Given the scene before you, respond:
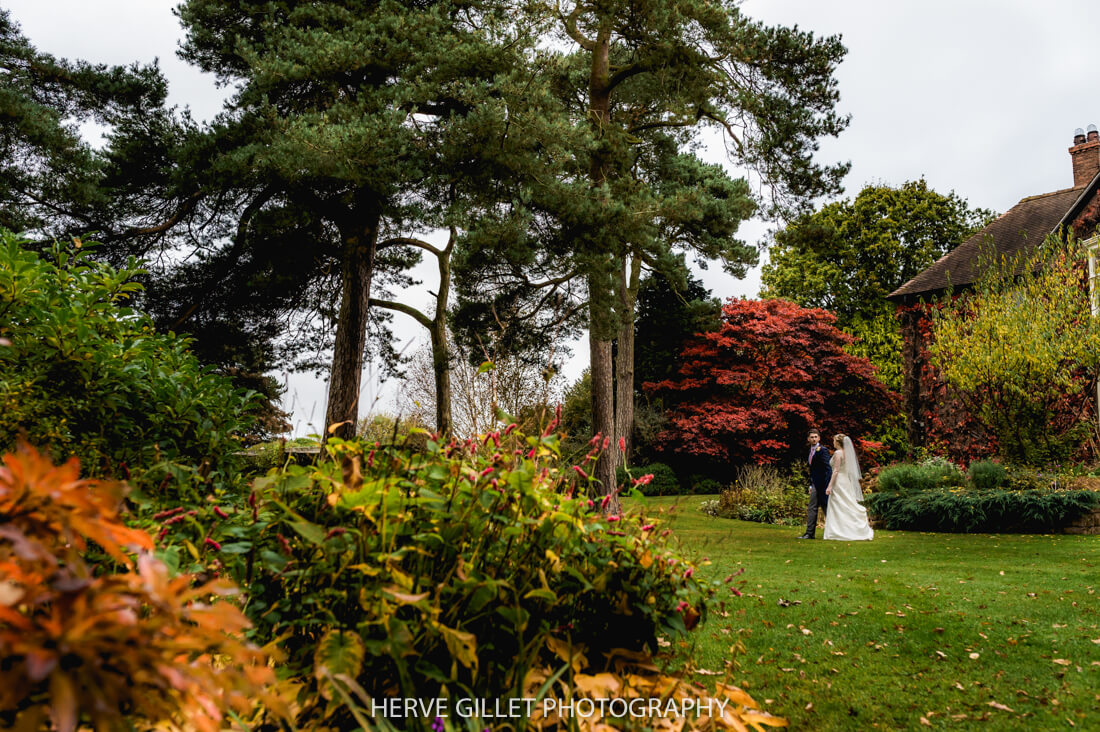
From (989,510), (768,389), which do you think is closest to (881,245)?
(768,389)

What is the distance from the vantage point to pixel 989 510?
36.2 ft

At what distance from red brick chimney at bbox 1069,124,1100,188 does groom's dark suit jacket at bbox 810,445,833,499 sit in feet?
52.3

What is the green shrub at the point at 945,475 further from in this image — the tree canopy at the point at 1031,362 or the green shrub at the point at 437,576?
the green shrub at the point at 437,576

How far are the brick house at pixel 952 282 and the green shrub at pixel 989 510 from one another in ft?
24.3

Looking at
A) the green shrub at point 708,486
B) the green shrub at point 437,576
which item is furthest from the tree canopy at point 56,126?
the green shrub at point 708,486

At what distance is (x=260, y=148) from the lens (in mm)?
9133

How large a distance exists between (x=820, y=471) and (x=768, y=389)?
898 cm

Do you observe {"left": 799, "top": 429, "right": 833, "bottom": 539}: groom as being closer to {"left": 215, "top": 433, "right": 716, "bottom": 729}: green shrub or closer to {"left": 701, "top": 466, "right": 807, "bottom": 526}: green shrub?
{"left": 701, "top": 466, "right": 807, "bottom": 526}: green shrub

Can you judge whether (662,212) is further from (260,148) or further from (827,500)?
(260,148)

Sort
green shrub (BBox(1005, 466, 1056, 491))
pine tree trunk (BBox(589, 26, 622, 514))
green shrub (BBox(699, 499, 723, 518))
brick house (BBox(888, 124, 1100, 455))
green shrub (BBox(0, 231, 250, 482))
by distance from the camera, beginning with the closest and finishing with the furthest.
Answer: green shrub (BBox(0, 231, 250, 482))
pine tree trunk (BBox(589, 26, 622, 514))
green shrub (BBox(1005, 466, 1056, 491))
green shrub (BBox(699, 499, 723, 518))
brick house (BBox(888, 124, 1100, 455))

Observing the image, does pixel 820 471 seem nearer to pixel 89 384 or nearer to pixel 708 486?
pixel 708 486

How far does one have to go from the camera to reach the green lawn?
346cm

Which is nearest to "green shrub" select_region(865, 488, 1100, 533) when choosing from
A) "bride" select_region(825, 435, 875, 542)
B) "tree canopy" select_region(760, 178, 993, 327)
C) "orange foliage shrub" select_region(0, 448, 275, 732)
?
"bride" select_region(825, 435, 875, 542)

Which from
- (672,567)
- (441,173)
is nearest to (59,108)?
(441,173)
